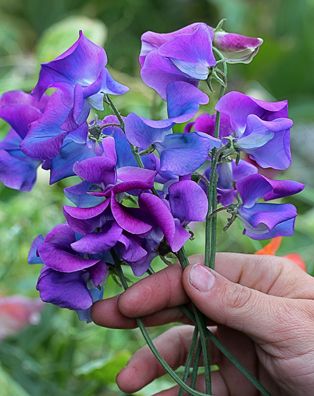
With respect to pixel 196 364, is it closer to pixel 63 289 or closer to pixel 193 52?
pixel 63 289

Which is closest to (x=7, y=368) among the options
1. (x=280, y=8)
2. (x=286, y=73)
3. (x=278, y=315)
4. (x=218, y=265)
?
(x=218, y=265)

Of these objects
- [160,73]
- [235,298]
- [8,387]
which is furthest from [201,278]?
[8,387]

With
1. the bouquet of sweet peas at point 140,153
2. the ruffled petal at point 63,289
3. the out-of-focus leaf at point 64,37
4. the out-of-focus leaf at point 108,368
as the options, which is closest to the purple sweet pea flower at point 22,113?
the bouquet of sweet peas at point 140,153

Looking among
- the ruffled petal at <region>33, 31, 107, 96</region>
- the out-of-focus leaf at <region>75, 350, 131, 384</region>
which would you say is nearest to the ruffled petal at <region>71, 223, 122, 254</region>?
the ruffled petal at <region>33, 31, 107, 96</region>

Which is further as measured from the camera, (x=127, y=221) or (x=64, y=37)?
(x=64, y=37)

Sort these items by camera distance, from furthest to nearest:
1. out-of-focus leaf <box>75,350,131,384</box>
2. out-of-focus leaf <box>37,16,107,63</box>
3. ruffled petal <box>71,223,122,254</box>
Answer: out-of-focus leaf <box>37,16,107,63</box>
out-of-focus leaf <box>75,350,131,384</box>
ruffled petal <box>71,223,122,254</box>

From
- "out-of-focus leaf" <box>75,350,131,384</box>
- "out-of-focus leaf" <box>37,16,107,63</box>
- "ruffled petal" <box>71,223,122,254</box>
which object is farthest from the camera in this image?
"out-of-focus leaf" <box>37,16,107,63</box>

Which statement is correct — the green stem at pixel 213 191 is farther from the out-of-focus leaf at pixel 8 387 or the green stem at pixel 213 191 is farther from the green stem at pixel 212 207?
the out-of-focus leaf at pixel 8 387

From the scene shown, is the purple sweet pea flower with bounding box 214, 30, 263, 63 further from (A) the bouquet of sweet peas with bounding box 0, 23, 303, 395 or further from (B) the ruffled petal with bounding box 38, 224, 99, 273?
(B) the ruffled petal with bounding box 38, 224, 99, 273
